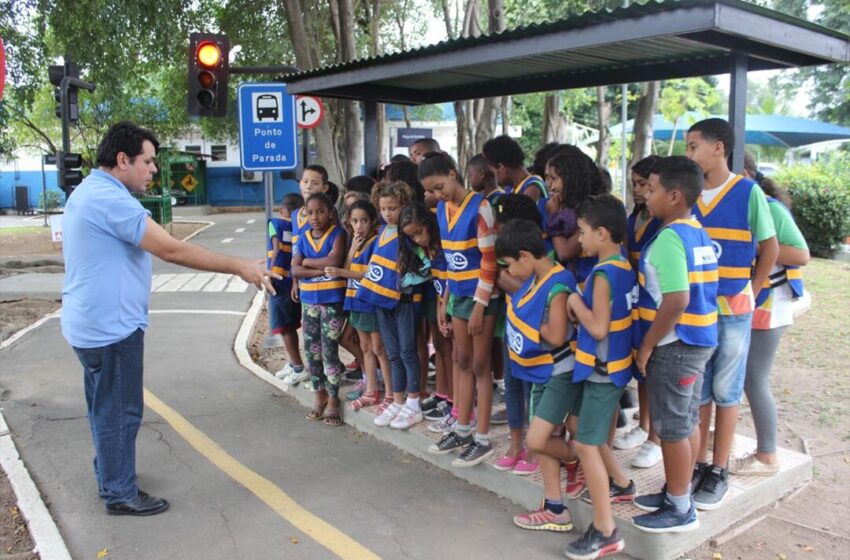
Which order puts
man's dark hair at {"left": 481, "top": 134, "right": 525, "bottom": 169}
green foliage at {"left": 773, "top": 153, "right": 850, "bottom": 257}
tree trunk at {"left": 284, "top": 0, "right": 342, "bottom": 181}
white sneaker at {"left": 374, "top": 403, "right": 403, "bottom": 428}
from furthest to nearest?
1. green foliage at {"left": 773, "top": 153, "right": 850, "bottom": 257}
2. tree trunk at {"left": 284, "top": 0, "right": 342, "bottom": 181}
3. white sneaker at {"left": 374, "top": 403, "right": 403, "bottom": 428}
4. man's dark hair at {"left": 481, "top": 134, "right": 525, "bottom": 169}

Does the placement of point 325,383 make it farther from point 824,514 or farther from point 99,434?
point 824,514

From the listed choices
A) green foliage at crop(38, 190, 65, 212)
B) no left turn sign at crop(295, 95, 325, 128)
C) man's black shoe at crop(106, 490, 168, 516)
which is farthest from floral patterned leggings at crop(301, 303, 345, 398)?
green foliage at crop(38, 190, 65, 212)

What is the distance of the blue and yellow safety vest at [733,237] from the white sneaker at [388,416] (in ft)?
7.68

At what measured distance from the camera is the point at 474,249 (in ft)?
14.0

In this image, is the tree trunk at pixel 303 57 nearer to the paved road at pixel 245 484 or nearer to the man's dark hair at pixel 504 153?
the paved road at pixel 245 484

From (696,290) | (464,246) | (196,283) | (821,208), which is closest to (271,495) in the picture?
(464,246)

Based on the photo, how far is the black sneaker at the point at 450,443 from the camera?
14.9 feet

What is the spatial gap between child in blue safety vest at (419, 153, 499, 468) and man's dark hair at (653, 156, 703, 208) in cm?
111

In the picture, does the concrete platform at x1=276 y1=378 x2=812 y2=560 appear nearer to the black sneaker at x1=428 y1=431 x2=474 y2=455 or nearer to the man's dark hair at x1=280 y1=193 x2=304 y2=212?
the black sneaker at x1=428 y1=431 x2=474 y2=455

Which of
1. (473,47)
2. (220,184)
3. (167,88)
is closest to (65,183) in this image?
(473,47)

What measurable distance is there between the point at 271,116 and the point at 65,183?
11.3 feet

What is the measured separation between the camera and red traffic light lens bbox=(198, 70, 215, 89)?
809 centimetres

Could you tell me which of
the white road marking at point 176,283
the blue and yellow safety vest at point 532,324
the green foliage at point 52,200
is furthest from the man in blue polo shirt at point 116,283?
the green foliage at point 52,200

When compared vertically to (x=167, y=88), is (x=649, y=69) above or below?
below
